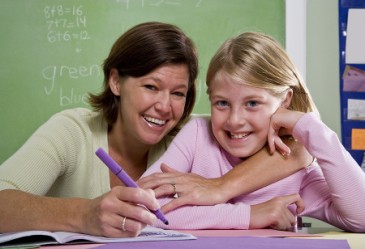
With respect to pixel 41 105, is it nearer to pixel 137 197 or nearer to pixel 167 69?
pixel 167 69

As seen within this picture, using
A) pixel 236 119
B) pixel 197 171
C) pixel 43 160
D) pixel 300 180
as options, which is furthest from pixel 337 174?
pixel 43 160

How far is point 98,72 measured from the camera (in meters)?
2.77

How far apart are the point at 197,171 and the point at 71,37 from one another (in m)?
1.45

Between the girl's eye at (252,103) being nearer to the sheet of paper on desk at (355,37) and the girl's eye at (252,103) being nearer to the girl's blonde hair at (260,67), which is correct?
the girl's blonde hair at (260,67)

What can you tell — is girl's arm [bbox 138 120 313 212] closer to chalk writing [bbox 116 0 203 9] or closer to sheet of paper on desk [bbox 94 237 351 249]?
sheet of paper on desk [bbox 94 237 351 249]

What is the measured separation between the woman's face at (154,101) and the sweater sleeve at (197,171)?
95 mm

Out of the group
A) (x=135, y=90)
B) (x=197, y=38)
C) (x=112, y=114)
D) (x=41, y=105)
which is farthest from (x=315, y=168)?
(x=41, y=105)

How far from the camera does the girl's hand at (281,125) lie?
55.8 inches

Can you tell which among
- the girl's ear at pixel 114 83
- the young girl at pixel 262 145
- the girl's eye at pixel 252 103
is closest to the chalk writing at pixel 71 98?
the girl's ear at pixel 114 83

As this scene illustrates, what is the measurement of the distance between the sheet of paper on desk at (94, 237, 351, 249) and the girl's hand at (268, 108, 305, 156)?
0.44 metres

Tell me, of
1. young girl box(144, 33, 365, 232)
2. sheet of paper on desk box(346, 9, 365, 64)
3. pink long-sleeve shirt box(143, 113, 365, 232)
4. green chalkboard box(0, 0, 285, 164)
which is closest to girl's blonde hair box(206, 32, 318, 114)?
young girl box(144, 33, 365, 232)

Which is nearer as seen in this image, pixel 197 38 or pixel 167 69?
pixel 167 69

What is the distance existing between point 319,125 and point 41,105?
5.59 ft

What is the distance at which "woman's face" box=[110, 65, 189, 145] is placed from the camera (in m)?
1.63
